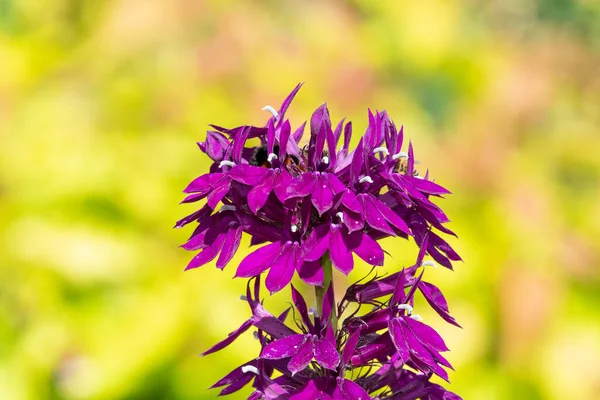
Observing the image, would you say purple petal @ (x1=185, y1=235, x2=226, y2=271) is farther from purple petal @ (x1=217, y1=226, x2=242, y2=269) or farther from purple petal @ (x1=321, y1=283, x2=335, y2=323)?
purple petal @ (x1=321, y1=283, x2=335, y2=323)

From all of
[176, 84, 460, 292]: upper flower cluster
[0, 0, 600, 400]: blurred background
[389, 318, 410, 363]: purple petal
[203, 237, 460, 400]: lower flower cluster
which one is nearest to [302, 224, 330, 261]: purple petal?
[176, 84, 460, 292]: upper flower cluster

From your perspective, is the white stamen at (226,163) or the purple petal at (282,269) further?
the white stamen at (226,163)

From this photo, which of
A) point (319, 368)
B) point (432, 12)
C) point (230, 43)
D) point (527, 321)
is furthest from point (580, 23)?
point (319, 368)

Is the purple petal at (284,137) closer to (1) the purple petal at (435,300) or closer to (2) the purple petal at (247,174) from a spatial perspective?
(2) the purple petal at (247,174)

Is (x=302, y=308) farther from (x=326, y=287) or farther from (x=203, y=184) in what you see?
(x=203, y=184)

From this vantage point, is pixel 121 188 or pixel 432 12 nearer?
pixel 121 188

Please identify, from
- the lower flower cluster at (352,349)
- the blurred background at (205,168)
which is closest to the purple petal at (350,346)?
the lower flower cluster at (352,349)

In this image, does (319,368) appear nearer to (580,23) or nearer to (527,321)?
(527,321)
